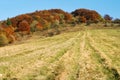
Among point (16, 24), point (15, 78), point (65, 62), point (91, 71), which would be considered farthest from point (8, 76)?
point (16, 24)

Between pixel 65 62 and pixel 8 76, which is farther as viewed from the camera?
pixel 65 62

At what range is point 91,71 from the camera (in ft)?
78.3

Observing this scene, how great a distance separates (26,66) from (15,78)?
5.54 m

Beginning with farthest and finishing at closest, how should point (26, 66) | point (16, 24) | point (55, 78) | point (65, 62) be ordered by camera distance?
point (16, 24) < point (65, 62) < point (26, 66) < point (55, 78)

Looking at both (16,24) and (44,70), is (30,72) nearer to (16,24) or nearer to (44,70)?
(44,70)

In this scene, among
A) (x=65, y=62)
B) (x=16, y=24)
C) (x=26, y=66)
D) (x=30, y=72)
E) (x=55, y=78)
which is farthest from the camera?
(x=16, y=24)

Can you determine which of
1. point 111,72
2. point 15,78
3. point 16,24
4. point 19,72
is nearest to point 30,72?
point 19,72

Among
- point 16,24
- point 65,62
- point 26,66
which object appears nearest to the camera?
point 26,66

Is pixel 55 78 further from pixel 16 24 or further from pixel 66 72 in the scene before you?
pixel 16 24

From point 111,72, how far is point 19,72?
6564 mm

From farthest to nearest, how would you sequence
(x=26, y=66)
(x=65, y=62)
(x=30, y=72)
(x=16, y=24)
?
(x=16, y=24), (x=65, y=62), (x=26, y=66), (x=30, y=72)

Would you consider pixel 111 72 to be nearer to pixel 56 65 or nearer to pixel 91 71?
pixel 91 71

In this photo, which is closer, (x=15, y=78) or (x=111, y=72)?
(x=15, y=78)

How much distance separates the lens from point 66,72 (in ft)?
75.7
